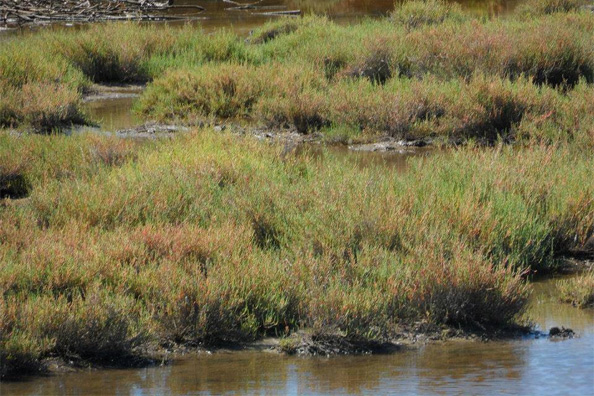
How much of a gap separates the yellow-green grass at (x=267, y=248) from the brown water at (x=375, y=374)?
0.74 feet

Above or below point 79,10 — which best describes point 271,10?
below

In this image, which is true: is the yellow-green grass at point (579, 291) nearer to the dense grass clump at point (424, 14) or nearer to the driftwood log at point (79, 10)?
the dense grass clump at point (424, 14)

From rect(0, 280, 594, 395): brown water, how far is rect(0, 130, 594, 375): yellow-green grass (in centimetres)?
23

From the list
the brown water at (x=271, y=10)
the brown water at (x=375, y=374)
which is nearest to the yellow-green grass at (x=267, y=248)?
the brown water at (x=375, y=374)

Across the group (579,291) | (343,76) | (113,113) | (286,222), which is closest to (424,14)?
(343,76)

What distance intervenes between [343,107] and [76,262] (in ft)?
22.4

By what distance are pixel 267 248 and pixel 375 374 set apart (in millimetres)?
2078

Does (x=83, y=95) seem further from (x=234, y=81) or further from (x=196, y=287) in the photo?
(x=196, y=287)

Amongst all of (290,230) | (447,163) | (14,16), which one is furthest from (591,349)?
(14,16)

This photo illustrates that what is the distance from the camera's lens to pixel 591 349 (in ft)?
19.2

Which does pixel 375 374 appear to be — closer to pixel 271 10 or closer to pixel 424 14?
pixel 424 14

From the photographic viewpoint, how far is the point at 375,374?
18.2 ft

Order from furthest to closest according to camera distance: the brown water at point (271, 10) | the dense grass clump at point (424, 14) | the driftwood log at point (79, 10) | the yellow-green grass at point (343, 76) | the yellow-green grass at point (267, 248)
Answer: the driftwood log at point (79, 10) < the brown water at point (271, 10) < the dense grass clump at point (424, 14) < the yellow-green grass at point (343, 76) < the yellow-green grass at point (267, 248)

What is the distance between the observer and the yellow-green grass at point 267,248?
19.6ft
